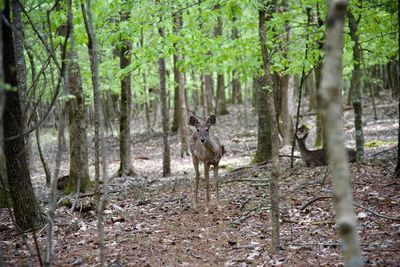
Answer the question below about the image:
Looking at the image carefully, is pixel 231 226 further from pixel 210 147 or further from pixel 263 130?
pixel 263 130

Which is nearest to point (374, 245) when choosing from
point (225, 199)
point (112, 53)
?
point (225, 199)

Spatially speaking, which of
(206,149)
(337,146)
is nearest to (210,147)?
(206,149)

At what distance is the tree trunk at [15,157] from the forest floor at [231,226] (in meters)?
0.40

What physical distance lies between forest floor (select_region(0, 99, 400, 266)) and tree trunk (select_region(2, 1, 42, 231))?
40cm

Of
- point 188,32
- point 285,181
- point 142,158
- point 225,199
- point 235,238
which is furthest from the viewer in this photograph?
point 142,158

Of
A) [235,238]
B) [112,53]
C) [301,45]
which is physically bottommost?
[235,238]

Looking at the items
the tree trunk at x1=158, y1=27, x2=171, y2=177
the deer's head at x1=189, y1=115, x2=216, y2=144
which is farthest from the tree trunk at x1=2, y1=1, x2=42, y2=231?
the tree trunk at x1=158, y1=27, x2=171, y2=177

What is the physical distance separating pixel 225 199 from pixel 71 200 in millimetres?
3299

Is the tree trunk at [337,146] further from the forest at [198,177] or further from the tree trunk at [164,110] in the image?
the tree trunk at [164,110]

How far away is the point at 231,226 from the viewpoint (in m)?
6.73

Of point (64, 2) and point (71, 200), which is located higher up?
point (64, 2)

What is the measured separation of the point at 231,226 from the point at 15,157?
3613 mm

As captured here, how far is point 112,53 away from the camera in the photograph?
2398 cm

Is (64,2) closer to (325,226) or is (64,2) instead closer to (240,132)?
(325,226)
